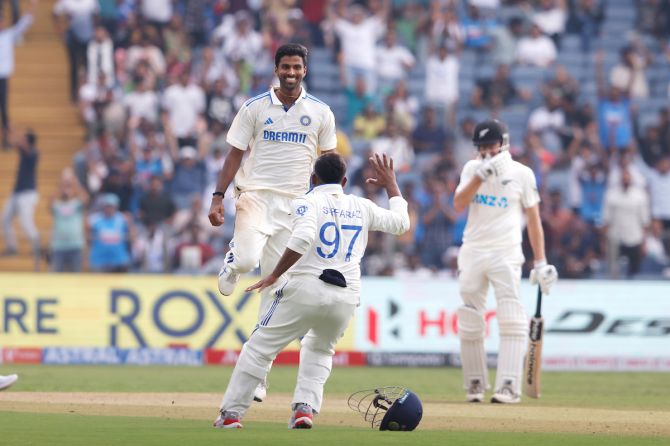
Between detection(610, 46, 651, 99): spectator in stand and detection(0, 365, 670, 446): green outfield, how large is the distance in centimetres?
945

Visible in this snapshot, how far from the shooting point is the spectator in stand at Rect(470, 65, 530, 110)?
82.8 feet

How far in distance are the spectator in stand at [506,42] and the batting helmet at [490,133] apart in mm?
13131

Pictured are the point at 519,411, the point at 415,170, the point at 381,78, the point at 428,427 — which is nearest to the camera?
the point at 428,427

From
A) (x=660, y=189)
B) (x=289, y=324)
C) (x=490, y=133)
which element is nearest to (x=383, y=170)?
(x=289, y=324)

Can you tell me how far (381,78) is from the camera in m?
25.6

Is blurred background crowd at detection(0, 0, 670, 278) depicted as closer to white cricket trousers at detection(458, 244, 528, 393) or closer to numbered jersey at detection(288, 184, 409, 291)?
white cricket trousers at detection(458, 244, 528, 393)

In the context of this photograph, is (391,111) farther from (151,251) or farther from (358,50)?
(151,251)

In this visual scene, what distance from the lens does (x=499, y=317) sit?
13.3m

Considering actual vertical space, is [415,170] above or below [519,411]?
above

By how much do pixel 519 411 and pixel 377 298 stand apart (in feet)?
24.6

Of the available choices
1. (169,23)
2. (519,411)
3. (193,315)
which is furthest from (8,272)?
(519,411)

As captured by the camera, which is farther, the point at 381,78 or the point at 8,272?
the point at 381,78

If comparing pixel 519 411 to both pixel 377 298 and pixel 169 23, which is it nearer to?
pixel 377 298

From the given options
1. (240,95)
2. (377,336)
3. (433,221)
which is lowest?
(377,336)
